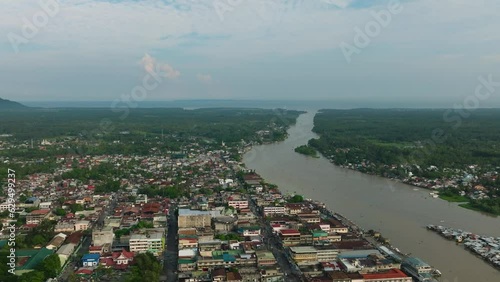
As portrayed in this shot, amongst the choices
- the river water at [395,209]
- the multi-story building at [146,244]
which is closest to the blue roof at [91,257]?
the multi-story building at [146,244]

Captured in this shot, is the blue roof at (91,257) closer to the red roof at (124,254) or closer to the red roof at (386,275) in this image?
the red roof at (124,254)

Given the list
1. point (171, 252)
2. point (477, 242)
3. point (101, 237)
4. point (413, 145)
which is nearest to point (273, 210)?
point (171, 252)

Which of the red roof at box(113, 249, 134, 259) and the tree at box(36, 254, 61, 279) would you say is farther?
the red roof at box(113, 249, 134, 259)

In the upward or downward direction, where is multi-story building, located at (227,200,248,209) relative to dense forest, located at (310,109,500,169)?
downward

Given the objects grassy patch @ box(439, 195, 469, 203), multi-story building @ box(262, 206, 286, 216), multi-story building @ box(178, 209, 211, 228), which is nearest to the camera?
multi-story building @ box(178, 209, 211, 228)

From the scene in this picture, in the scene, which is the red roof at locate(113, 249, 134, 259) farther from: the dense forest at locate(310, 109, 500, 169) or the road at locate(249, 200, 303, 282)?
the dense forest at locate(310, 109, 500, 169)

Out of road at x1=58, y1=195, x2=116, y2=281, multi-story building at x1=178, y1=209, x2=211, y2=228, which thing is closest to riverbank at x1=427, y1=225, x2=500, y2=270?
multi-story building at x1=178, y1=209, x2=211, y2=228

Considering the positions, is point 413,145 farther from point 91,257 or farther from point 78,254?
point 91,257

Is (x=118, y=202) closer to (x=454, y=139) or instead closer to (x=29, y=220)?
(x=29, y=220)
